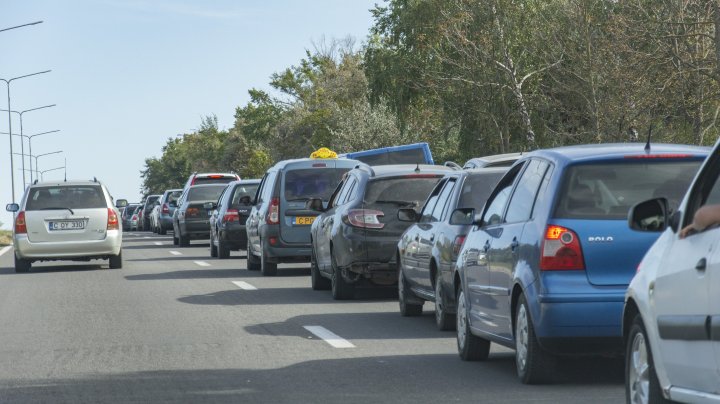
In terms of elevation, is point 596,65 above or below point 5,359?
above

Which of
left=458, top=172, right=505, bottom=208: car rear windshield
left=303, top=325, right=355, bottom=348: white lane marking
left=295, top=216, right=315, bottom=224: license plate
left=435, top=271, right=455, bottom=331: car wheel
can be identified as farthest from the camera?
left=295, top=216, right=315, bottom=224: license plate

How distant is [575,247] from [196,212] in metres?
29.4

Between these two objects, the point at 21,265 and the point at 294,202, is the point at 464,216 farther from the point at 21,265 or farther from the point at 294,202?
the point at 21,265

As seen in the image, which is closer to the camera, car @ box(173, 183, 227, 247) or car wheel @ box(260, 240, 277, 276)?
car wheel @ box(260, 240, 277, 276)

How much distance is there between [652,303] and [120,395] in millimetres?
3862

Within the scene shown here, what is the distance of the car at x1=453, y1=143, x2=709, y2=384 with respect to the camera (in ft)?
28.7

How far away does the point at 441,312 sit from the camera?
42.0 ft

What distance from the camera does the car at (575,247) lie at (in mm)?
8734

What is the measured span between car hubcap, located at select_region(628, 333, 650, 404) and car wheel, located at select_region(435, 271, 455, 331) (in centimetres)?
561

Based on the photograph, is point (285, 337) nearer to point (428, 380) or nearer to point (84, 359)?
point (84, 359)

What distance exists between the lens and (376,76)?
56.6 metres

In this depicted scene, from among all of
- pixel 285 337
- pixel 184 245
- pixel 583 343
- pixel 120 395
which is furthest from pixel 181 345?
pixel 184 245

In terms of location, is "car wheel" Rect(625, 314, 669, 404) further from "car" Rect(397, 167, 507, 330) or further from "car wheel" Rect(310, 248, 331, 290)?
"car wheel" Rect(310, 248, 331, 290)

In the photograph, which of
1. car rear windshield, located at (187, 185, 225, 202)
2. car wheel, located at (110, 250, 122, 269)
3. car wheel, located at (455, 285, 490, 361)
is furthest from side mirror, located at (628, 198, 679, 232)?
car rear windshield, located at (187, 185, 225, 202)
